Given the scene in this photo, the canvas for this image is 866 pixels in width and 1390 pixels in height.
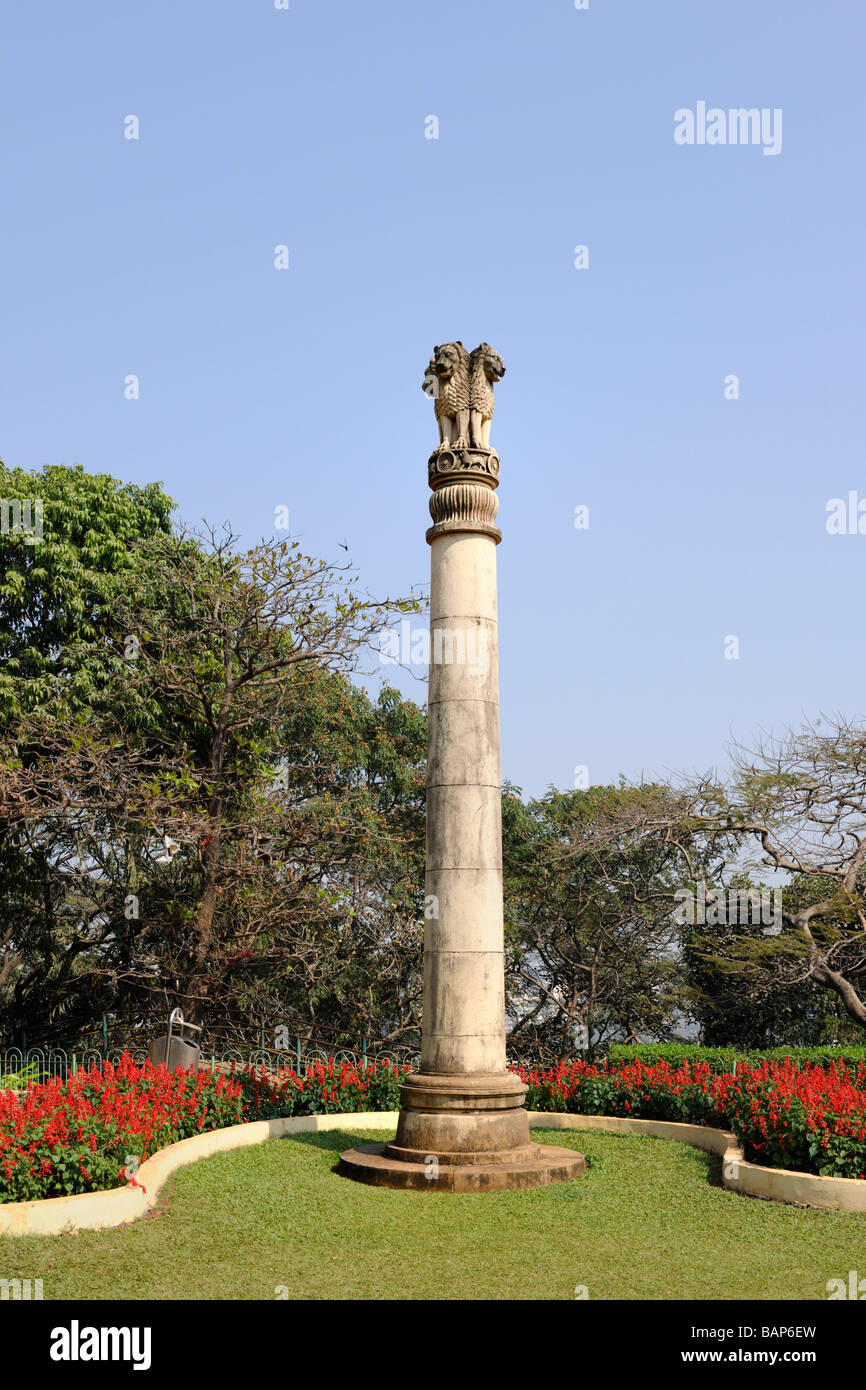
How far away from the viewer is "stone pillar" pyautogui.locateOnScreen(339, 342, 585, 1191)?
10.3m

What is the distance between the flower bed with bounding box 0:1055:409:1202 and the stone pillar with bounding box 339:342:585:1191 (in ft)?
6.33

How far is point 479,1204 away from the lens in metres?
9.34

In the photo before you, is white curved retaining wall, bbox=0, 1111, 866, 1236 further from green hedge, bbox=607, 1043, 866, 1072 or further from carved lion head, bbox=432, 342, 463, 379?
carved lion head, bbox=432, 342, 463, 379

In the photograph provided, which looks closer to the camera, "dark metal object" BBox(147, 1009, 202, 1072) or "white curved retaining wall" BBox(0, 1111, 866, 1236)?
"white curved retaining wall" BBox(0, 1111, 866, 1236)

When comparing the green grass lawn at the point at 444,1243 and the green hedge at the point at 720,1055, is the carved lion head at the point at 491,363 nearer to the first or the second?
the green grass lawn at the point at 444,1243

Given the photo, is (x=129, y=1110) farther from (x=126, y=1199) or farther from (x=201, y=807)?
(x=201, y=807)

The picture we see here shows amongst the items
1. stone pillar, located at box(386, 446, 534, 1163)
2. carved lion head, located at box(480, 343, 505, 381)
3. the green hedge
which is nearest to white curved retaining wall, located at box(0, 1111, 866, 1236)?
stone pillar, located at box(386, 446, 534, 1163)

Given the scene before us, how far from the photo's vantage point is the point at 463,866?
11000 mm

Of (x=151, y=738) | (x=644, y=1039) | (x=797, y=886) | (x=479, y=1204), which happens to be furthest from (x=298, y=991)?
(x=479, y=1204)

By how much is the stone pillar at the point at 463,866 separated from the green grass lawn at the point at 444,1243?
543mm

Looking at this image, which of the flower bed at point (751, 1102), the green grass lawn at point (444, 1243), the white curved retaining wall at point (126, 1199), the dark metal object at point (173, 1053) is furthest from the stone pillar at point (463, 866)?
the dark metal object at point (173, 1053)

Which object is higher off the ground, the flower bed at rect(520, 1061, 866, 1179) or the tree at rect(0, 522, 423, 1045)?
the tree at rect(0, 522, 423, 1045)

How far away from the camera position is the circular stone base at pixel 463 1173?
9.82 meters
